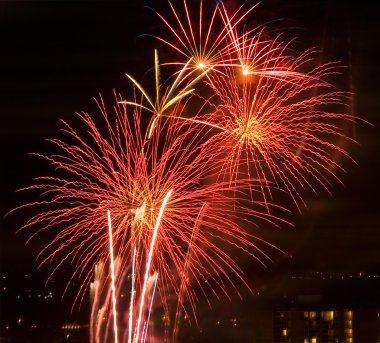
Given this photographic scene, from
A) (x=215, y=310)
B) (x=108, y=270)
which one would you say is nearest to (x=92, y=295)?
(x=108, y=270)

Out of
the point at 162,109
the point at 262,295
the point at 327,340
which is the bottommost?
the point at 327,340

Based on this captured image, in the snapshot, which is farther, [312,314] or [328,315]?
[328,315]

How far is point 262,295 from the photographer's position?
→ 3947 cm

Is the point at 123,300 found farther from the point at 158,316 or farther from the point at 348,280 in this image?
the point at 348,280

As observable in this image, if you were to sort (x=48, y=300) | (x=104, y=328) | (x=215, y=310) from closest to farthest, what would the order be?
(x=104, y=328) < (x=48, y=300) < (x=215, y=310)

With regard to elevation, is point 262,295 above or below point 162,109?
below

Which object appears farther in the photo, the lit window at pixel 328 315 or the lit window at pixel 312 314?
the lit window at pixel 328 315

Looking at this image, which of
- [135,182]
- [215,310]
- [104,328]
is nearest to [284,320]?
[215,310]

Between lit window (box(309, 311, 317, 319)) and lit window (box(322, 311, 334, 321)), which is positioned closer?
lit window (box(309, 311, 317, 319))

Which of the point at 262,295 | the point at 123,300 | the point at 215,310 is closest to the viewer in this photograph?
the point at 123,300

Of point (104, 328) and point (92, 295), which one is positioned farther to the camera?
point (104, 328)

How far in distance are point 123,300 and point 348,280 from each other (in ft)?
85.5

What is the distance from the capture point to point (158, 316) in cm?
3083

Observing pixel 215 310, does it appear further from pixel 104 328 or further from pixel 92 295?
pixel 92 295
